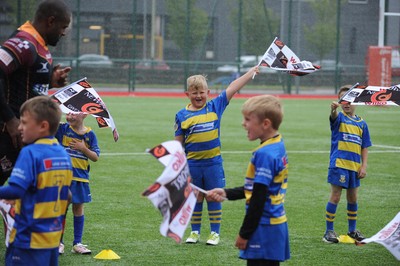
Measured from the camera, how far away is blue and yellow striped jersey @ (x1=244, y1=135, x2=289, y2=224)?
497 cm

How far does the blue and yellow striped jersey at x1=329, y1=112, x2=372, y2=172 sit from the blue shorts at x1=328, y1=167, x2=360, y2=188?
4 cm

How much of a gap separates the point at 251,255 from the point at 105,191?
6.11 metres

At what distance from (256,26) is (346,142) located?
Result: 28961 mm

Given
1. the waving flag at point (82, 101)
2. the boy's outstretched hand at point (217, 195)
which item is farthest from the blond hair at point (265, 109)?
the waving flag at point (82, 101)

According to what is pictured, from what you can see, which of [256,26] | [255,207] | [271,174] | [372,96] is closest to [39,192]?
[255,207]

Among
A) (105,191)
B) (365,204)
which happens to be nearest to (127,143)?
(105,191)

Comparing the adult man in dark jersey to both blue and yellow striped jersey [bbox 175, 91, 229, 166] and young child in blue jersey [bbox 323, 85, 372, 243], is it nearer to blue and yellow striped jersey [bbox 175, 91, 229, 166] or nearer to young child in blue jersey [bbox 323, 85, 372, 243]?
blue and yellow striped jersey [bbox 175, 91, 229, 166]

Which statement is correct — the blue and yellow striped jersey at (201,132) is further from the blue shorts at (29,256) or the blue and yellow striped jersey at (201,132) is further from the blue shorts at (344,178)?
the blue shorts at (29,256)

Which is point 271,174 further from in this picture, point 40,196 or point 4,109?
point 4,109

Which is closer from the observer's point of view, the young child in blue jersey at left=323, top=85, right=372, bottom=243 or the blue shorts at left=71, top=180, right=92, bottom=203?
the blue shorts at left=71, top=180, right=92, bottom=203

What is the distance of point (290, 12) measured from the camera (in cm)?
3744

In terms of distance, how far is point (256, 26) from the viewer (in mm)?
36875

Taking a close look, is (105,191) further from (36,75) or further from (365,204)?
(36,75)

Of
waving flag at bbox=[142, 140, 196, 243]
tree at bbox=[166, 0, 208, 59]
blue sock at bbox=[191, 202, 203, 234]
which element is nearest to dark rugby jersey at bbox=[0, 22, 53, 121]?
waving flag at bbox=[142, 140, 196, 243]
